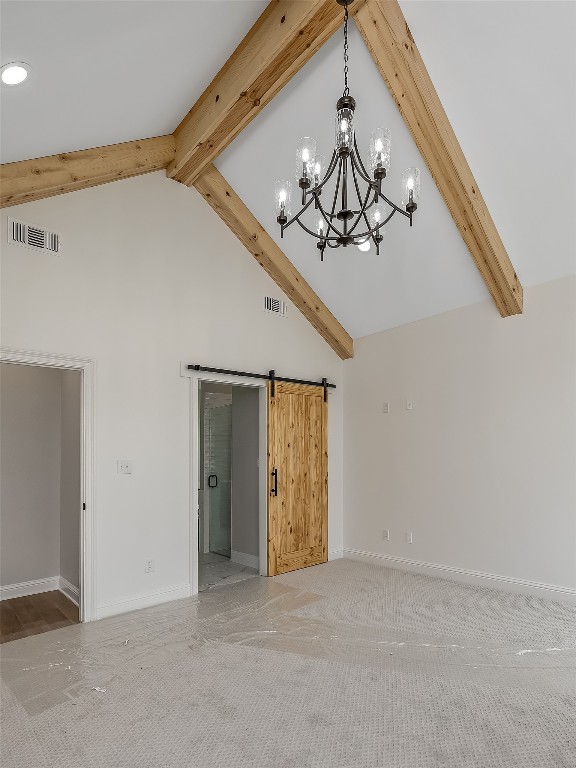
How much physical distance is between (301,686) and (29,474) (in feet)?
11.2

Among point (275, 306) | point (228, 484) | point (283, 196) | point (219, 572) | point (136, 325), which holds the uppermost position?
point (283, 196)

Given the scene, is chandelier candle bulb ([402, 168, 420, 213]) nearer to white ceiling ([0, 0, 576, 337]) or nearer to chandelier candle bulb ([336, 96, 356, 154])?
chandelier candle bulb ([336, 96, 356, 154])

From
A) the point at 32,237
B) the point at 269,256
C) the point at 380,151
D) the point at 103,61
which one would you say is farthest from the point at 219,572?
the point at 103,61

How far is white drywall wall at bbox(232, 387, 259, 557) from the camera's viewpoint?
5.88m

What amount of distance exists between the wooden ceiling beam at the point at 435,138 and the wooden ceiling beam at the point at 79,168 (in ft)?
6.29

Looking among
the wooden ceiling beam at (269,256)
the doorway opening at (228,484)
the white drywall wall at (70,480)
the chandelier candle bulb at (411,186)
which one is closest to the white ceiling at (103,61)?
the wooden ceiling beam at (269,256)

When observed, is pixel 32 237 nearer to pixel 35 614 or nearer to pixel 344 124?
pixel 344 124

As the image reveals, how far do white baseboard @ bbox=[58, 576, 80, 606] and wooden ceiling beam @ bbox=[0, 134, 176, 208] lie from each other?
334 centimetres

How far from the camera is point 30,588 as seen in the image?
505 cm

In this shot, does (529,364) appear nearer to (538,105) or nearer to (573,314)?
(573,314)

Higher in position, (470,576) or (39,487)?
(39,487)

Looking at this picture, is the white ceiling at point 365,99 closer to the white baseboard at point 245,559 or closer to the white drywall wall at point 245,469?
the white drywall wall at point 245,469

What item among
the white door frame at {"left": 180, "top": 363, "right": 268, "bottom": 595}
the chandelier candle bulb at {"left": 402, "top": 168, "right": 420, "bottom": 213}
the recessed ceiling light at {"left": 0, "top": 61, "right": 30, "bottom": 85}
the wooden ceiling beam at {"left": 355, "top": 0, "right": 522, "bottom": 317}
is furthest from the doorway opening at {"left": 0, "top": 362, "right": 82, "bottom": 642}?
the wooden ceiling beam at {"left": 355, "top": 0, "right": 522, "bottom": 317}

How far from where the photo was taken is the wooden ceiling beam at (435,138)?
3.31 metres
